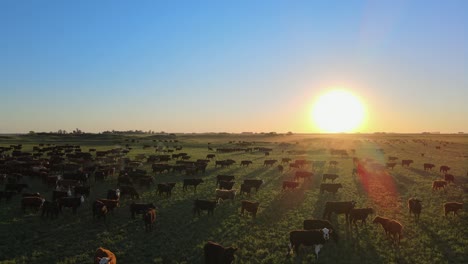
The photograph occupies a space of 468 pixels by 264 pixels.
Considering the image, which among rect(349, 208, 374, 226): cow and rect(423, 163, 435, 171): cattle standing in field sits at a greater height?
rect(423, 163, 435, 171): cattle standing in field

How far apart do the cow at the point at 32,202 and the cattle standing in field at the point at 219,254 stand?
13.3m

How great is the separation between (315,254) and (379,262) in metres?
2.56

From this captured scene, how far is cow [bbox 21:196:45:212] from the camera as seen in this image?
2116 centimetres

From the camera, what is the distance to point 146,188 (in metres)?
29.1

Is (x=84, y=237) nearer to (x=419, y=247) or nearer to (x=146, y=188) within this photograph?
(x=146, y=188)

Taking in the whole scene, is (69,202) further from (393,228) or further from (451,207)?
(451,207)

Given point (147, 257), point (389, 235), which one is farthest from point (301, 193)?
point (147, 257)

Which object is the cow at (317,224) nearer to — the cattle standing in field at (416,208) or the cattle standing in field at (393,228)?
the cattle standing in field at (393,228)

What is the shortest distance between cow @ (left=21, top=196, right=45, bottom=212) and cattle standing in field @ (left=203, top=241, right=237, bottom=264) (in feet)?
43.5

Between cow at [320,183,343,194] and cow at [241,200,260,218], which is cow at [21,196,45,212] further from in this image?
cow at [320,183,343,194]

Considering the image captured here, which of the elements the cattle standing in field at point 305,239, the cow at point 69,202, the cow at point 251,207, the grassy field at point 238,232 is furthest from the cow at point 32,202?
the cattle standing in field at point 305,239

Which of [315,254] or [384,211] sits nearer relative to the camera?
[315,254]

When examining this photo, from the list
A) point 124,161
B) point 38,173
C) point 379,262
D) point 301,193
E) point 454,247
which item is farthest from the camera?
point 124,161

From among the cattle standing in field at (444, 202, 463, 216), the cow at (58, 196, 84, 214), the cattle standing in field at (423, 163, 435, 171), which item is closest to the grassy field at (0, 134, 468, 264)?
the cattle standing in field at (444, 202, 463, 216)
